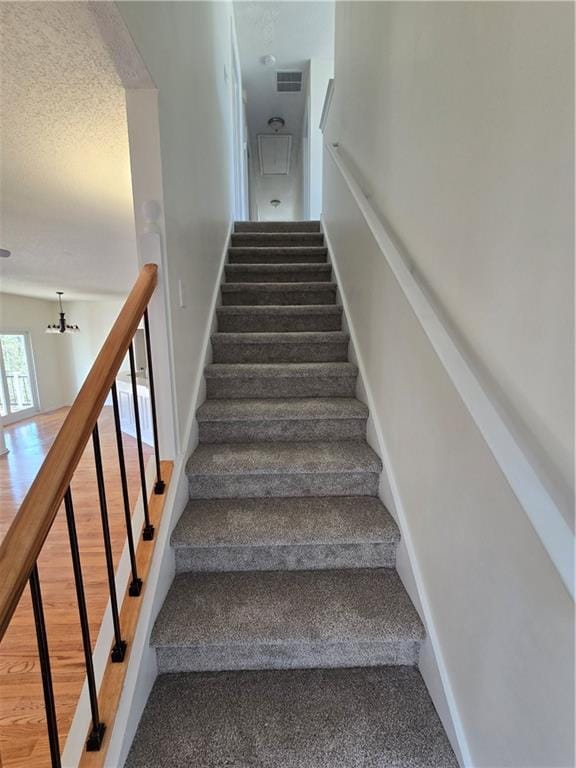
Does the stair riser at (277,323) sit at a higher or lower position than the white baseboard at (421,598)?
higher

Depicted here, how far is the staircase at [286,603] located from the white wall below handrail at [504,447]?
0.73 meters

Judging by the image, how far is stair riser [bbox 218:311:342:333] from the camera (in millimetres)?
2389

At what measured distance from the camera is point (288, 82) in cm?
484

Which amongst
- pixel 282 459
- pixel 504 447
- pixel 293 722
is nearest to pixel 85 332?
pixel 282 459

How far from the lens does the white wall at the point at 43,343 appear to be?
6984mm

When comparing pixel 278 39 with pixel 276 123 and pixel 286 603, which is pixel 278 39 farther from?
pixel 286 603

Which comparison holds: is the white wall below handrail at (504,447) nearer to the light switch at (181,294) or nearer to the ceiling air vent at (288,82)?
the light switch at (181,294)

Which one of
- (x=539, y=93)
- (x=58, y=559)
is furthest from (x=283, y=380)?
(x=58, y=559)

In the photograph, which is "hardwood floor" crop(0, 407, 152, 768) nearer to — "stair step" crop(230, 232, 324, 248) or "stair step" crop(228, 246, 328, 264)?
"stair step" crop(228, 246, 328, 264)

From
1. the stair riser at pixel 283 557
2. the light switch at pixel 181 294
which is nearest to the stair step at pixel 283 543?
the stair riser at pixel 283 557

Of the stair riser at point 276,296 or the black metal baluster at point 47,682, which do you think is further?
the stair riser at point 276,296

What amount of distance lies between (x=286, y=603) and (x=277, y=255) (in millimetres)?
2656

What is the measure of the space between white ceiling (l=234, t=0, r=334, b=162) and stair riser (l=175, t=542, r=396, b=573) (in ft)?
16.0

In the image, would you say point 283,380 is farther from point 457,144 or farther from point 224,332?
point 457,144
